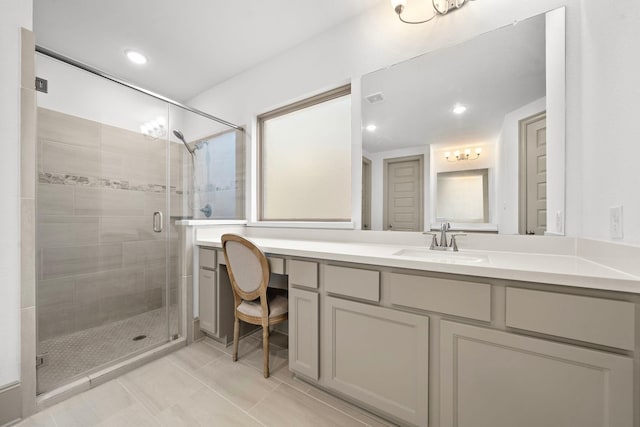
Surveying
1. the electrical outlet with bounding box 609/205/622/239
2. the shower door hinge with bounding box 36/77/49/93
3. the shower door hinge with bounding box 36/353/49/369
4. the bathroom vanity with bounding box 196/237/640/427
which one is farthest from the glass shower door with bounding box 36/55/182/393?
the electrical outlet with bounding box 609/205/622/239

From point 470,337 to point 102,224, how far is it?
108 inches

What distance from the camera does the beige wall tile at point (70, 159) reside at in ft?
5.39

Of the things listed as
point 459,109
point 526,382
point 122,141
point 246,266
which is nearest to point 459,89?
point 459,109

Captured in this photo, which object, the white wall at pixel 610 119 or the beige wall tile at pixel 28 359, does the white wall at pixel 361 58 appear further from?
the beige wall tile at pixel 28 359

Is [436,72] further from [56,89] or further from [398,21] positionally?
[56,89]

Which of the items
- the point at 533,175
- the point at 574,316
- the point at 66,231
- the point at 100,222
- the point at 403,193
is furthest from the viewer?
the point at 100,222

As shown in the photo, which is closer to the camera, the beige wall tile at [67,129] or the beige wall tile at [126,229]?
the beige wall tile at [67,129]

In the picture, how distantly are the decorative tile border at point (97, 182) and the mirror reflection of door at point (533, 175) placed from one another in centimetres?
258

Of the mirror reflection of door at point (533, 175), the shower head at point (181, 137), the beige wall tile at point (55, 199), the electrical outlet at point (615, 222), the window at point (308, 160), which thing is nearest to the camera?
the electrical outlet at point (615, 222)

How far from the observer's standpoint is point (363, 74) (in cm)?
177

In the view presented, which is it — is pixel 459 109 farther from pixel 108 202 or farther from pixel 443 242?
pixel 108 202

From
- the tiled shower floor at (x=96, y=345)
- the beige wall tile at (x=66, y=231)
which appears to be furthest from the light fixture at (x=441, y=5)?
the tiled shower floor at (x=96, y=345)

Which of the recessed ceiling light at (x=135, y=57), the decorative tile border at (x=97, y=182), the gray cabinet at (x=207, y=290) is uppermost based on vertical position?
the recessed ceiling light at (x=135, y=57)

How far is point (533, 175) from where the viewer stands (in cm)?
129
